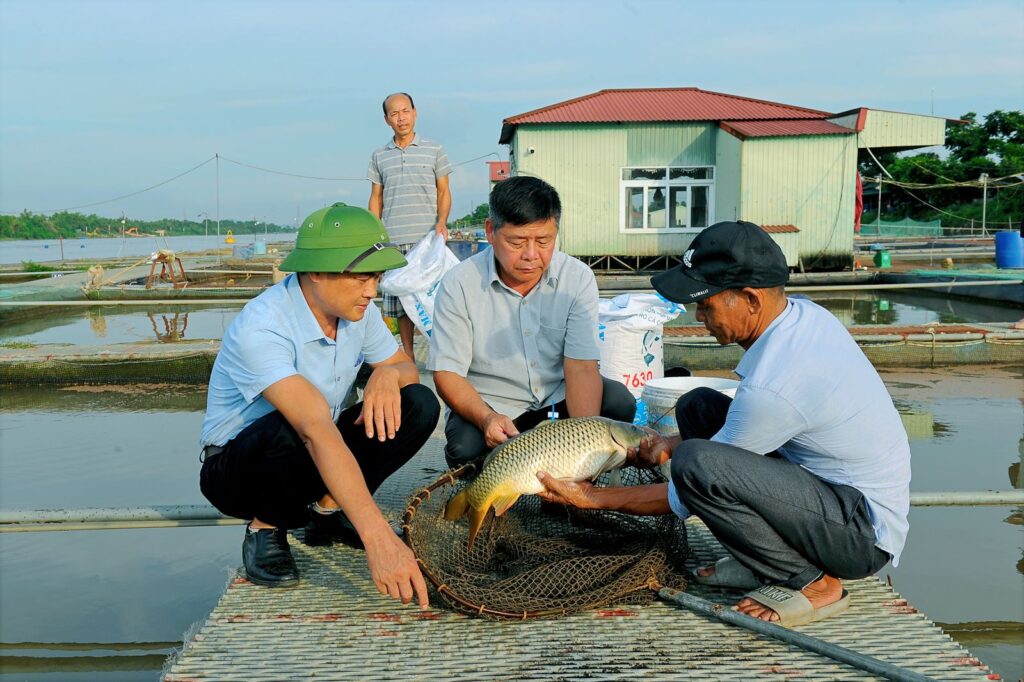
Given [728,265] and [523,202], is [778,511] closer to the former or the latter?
[728,265]

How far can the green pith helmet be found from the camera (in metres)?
2.58

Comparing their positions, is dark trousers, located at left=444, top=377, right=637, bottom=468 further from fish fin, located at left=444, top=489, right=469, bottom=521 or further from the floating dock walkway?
the floating dock walkway

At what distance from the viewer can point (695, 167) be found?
20.4 m

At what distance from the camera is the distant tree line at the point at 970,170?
115 ft

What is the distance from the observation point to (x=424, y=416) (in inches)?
121

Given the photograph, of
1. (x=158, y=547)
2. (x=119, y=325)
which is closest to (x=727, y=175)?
(x=119, y=325)

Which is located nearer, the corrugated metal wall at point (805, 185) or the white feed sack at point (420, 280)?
the white feed sack at point (420, 280)

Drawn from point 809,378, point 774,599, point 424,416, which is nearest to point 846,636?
point 774,599

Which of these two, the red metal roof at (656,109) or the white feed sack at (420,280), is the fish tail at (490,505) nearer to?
the white feed sack at (420,280)

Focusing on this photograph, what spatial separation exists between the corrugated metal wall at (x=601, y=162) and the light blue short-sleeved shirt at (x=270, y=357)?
56.9 feet

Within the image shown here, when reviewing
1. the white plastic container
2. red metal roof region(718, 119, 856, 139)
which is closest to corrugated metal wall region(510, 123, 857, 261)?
red metal roof region(718, 119, 856, 139)

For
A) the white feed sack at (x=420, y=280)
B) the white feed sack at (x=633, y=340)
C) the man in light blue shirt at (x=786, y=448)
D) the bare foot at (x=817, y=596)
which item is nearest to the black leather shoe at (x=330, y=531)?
the man in light blue shirt at (x=786, y=448)

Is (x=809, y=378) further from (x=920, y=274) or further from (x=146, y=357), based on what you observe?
(x=920, y=274)

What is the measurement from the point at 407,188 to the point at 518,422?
3.11m
